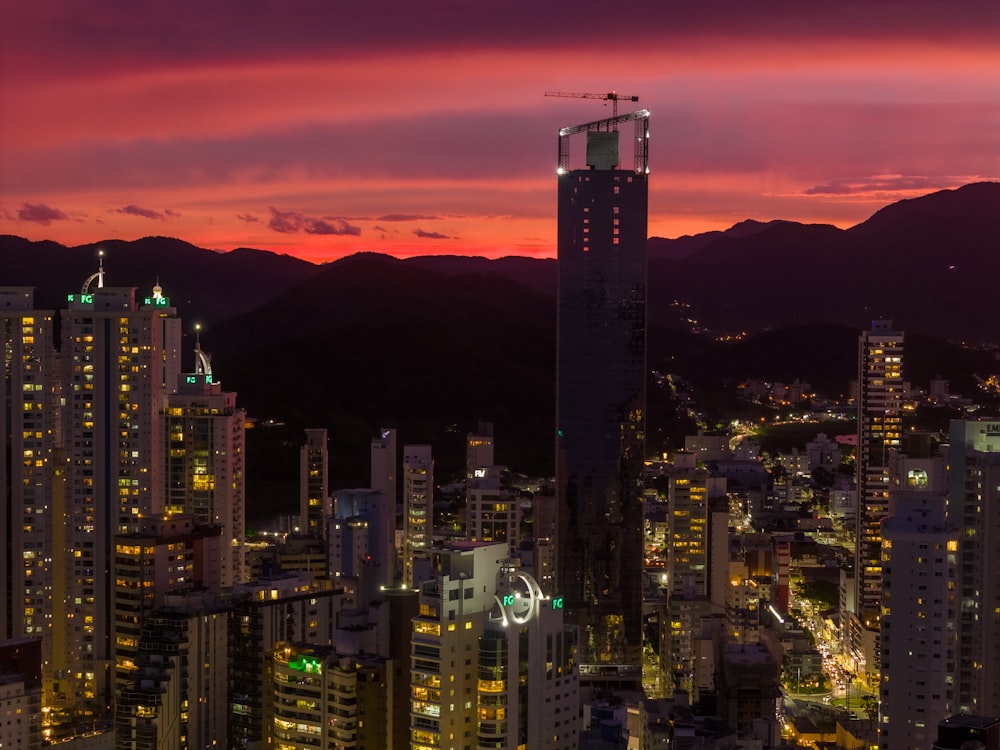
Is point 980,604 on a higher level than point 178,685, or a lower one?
higher

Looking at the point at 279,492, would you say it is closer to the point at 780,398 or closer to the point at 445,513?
the point at 445,513

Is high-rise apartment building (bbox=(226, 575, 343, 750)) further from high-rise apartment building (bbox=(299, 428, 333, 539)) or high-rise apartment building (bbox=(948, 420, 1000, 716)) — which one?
high-rise apartment building (bbox=(299, 428, 333, 539))

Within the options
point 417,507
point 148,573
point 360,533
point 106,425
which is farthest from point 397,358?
point 148,573

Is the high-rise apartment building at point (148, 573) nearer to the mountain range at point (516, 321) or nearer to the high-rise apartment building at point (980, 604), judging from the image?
the high-rise apartment building at point (980, 604)

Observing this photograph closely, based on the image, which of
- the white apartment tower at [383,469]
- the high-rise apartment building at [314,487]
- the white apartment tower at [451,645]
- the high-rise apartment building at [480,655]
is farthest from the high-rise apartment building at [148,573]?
the white apartment tower at [383,469]

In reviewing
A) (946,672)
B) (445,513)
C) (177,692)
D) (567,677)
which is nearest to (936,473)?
(946,672)

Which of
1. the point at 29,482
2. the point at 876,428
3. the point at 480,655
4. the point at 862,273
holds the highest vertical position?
the point at 862,273

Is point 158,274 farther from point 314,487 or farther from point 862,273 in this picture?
point 862,273
